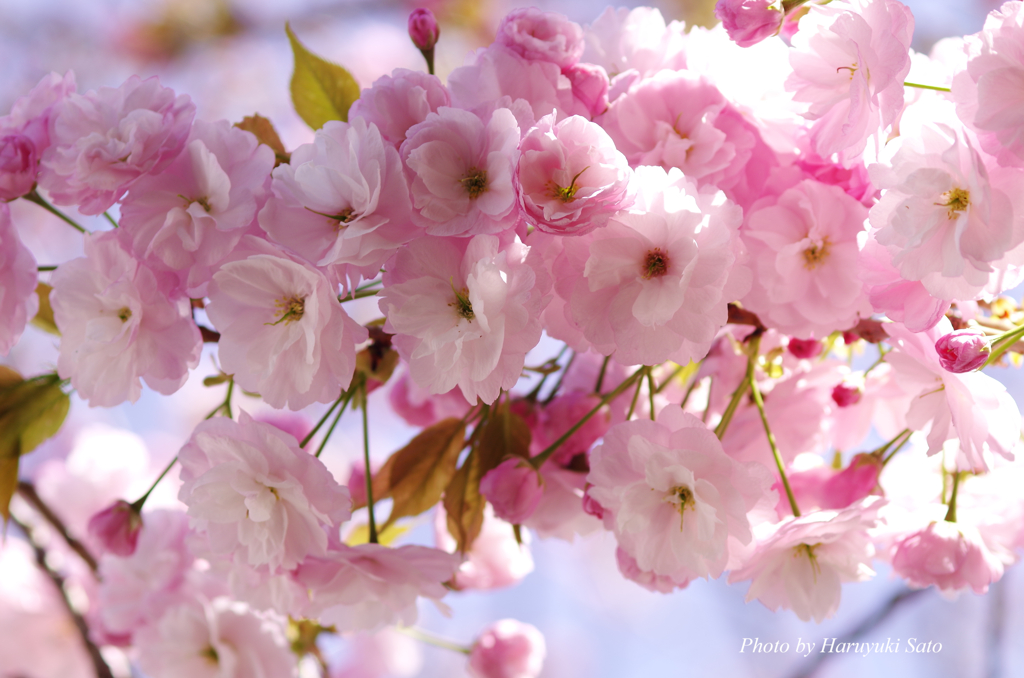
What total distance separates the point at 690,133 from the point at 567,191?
6.3 inches

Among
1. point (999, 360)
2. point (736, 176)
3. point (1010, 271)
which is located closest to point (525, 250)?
point (736, 176)

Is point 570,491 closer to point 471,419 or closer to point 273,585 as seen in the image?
point 471,419

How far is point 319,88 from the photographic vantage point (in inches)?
25.8

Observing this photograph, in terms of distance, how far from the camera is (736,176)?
0.56 meters

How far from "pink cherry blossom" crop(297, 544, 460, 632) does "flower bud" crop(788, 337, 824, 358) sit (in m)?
0.34

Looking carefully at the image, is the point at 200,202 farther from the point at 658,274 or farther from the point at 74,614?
the point at 74,614

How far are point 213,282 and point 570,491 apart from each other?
1.15ft

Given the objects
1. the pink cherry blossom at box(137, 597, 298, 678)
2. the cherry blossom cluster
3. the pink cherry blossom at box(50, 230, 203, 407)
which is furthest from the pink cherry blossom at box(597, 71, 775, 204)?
the pink cherry blossom at box(137, 597, 298, 678)

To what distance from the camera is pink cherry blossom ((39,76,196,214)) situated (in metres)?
0.51

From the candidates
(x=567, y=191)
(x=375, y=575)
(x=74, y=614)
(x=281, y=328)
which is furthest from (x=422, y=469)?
(x=74, y=614)

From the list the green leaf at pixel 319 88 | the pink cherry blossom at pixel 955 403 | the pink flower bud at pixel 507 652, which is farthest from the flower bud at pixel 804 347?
the pink flower bud at pixel 507 652

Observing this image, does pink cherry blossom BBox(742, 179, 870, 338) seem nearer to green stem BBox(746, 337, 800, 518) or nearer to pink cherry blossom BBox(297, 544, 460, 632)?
green stem BBox(746, 337, 800, 518)

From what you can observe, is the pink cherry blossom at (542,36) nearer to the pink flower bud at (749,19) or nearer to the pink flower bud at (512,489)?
the pink flower bud at (749,19)

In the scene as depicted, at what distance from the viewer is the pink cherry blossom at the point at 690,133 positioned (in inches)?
21.4
